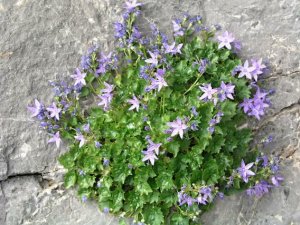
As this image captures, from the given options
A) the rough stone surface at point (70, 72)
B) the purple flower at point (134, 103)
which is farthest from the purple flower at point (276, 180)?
the purple flower at point (134, 103)

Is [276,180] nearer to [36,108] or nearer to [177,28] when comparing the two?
[177,28]

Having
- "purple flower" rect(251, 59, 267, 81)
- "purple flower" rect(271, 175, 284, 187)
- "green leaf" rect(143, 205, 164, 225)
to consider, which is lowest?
"purple flower" rect(271, 175, 284, 187)

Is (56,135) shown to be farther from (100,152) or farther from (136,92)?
(136,92)

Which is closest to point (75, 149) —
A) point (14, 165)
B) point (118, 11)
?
point (14, 165)

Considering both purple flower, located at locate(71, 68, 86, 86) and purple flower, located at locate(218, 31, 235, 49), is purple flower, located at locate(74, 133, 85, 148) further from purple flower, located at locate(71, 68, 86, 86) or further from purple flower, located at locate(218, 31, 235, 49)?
purple flower, located at locate(218, 31, 235, 49)

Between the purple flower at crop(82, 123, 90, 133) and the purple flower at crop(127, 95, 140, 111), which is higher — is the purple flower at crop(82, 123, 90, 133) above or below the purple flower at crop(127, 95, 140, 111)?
below

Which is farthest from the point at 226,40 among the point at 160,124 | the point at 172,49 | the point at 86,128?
the point at 86,128

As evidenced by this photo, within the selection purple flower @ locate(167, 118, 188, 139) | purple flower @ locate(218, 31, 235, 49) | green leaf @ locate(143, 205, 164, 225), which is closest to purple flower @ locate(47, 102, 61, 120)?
purple flower @ locate(167, 118, 188, 139)

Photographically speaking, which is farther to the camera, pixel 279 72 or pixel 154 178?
pixel 279 72
